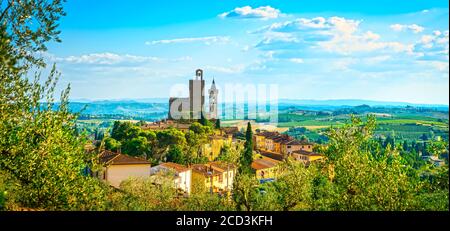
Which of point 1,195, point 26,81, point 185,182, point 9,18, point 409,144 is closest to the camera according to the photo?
point 1,195

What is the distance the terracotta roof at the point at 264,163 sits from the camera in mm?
17661

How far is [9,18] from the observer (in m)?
6.70

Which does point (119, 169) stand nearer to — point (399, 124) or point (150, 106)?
point (150, 106)

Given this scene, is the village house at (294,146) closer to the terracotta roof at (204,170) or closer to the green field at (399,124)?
the green field at (399,124)

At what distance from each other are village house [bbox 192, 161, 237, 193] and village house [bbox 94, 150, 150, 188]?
2.22 m

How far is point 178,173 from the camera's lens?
56.3ft

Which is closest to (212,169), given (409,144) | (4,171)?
(409,144)

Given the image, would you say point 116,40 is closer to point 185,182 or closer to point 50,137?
point 50,137

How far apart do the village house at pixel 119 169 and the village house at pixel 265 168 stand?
14.2ft

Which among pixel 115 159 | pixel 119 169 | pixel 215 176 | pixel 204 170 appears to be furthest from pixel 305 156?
pixel 115 159

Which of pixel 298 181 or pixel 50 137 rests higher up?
pixel 50 137

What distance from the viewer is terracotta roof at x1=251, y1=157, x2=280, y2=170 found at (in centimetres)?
1766

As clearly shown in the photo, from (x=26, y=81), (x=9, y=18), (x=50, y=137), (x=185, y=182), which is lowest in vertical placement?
(x=185, y=182)
